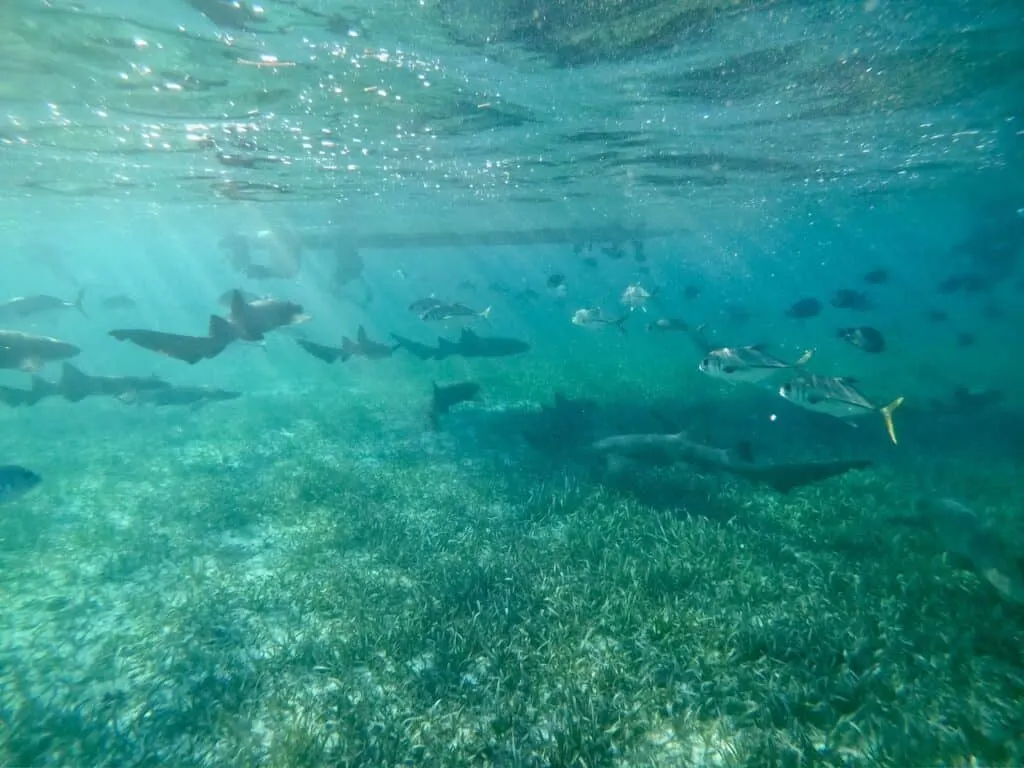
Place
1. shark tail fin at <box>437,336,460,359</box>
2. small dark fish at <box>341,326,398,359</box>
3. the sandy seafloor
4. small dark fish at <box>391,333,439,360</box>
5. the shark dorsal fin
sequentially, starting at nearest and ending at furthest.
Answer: the sandy seafloor
the shark dorsal fin
shark tail fin at <box>437,336,460,359</box>
small dark fish at <box>391,333,439,360</box>
small dark fish at <box>341,326,398,359</box>

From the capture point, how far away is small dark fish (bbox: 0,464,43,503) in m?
7.72

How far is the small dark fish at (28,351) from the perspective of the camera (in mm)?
14703

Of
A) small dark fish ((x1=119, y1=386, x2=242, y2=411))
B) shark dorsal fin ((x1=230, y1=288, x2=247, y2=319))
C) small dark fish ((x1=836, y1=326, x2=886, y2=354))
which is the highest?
shark dorsal fin ((x1=230, y1=288, x2=247, y2=319))

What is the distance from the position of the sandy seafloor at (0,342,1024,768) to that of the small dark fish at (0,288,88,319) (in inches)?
491

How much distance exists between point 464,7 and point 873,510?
13.2 metres

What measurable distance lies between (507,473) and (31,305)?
23854 millimetres

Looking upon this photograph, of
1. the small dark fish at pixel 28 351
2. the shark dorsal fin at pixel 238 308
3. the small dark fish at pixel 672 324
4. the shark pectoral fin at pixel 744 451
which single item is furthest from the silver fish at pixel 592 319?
the small dark fish at pixel 28 351

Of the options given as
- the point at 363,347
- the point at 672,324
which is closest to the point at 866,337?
the point at 672,324

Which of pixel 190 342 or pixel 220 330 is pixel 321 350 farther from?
pixel 190 342

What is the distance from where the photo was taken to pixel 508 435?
16109mm

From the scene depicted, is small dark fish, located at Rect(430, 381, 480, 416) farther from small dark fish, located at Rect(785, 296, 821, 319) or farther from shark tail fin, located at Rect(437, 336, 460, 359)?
small dark fish, located at Rect(785, 296, 821, 319)

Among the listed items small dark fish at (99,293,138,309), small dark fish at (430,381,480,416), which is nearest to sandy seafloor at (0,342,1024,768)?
small dark fish at (430,381,480,416)

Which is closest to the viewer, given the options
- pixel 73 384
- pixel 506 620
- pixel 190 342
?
pixel 506 620

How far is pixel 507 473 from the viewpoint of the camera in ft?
42.6
